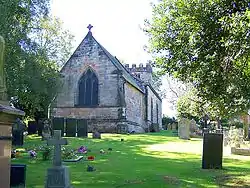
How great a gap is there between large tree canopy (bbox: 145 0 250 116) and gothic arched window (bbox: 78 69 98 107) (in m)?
26.8

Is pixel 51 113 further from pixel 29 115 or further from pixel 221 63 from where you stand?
pixel 221 63

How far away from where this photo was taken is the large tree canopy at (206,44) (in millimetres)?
8266

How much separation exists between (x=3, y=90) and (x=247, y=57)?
226 inches

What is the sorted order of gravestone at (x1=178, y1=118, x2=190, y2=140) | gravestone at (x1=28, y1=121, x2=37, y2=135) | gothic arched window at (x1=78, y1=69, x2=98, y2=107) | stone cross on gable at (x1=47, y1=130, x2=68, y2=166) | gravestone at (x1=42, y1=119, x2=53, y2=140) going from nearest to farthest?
stone cross on gable at (x1=47, y1=130, x2=68, y2=166)
gravestone at (x1=42, y1=119, x2=53, y2=140)
gravestone at (x1=178, y1=118, x2=190, y2=140)
gravestone at (x1=28, y1=121, x2=37, y2=135)
gothic arched window at (x1=78, y1=69, x2=98, y2=107)

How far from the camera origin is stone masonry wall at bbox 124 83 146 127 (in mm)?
38281

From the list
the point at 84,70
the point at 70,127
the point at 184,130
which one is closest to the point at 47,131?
the point at 70,127

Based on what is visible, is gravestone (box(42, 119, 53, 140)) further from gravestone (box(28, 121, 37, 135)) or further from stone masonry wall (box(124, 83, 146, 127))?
stone masonry wall (box(124, 83, 146, 127))

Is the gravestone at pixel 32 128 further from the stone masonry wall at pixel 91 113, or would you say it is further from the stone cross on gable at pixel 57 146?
the stone cross on gable at pixel 57 146

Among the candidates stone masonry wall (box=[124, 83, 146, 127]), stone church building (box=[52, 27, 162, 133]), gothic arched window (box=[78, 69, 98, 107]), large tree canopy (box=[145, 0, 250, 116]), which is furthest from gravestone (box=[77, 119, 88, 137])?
large tree canopy (box=[145, 0, 250, 116])

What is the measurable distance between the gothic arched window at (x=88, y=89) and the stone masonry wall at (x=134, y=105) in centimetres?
323

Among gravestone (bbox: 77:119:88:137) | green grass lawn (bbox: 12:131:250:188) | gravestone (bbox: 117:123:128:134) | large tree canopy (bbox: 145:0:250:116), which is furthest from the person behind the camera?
gravestone (bbox: 117:123:128:134)

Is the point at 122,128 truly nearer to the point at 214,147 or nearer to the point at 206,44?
the point at 214,147

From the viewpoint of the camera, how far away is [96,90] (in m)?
37.2

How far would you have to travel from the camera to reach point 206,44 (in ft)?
29.2
